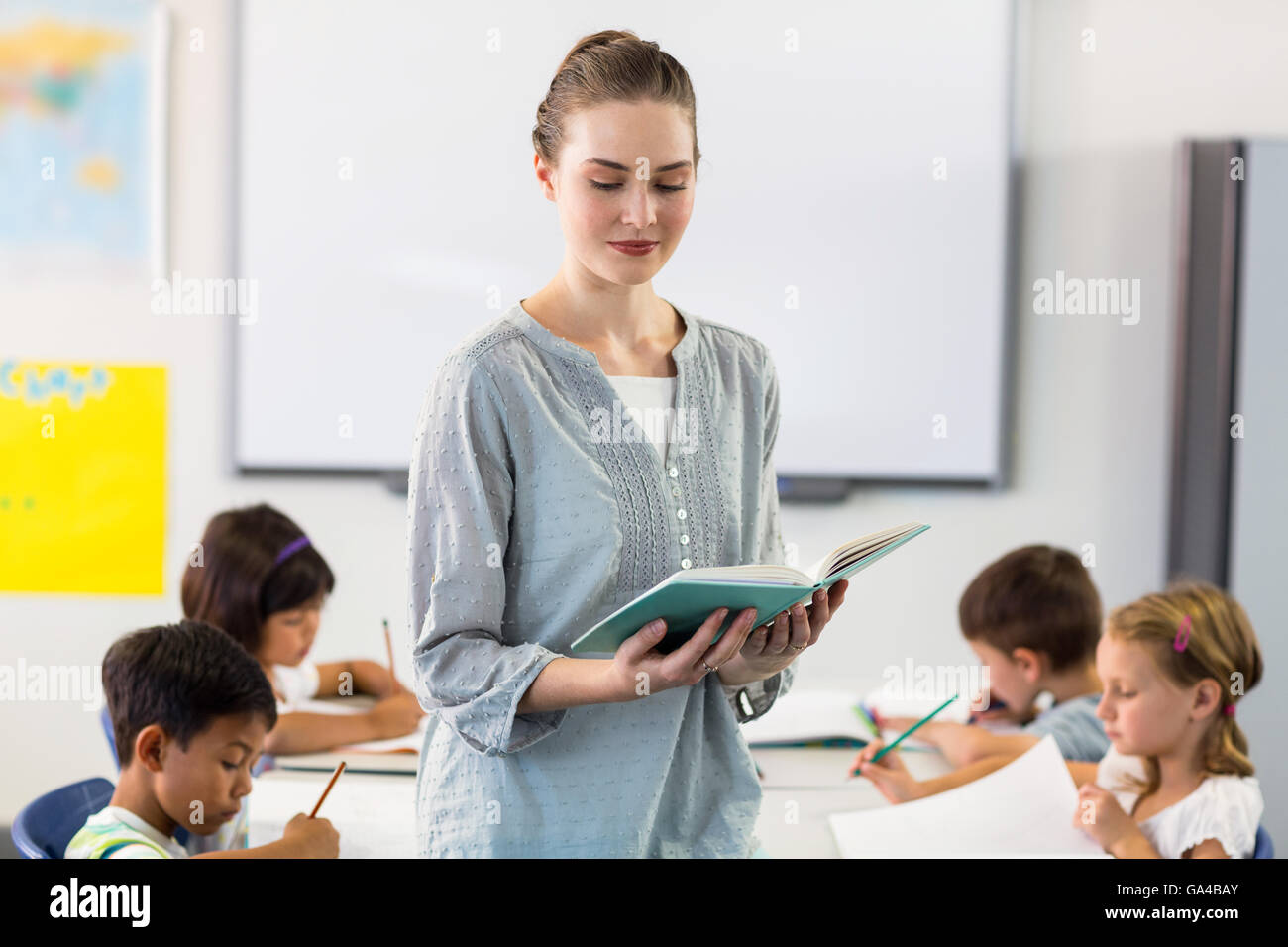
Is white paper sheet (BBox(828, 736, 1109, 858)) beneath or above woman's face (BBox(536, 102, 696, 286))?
beneath

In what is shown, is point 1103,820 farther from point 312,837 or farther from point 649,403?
point 312,837

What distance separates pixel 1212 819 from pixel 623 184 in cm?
110

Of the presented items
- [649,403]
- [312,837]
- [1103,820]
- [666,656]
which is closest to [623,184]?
[649,403]

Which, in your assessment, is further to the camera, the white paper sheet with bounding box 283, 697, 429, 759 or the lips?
the white paper sheet with bounding box 283, 697, 429, 759

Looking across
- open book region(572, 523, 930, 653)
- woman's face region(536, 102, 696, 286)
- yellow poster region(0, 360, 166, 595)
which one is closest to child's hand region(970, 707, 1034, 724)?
open book region(572, 523, 930, 653)

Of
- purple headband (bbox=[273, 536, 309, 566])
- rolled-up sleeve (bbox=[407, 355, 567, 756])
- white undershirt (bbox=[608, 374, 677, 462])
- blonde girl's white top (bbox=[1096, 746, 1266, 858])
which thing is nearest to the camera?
rolled-up sleeve (bbox=[407, 355, 567, 756])

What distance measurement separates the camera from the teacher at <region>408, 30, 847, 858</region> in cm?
96

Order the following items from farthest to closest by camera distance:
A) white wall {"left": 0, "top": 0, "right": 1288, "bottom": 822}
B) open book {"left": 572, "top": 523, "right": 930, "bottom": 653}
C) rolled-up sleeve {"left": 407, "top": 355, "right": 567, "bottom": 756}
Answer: white wall {"left": 0, "top": 0, "right": 1288, "bottom": 822}
rolled-up sleeve {"left": 407, "top": 355, "right": 567, "bottom": 756}
open book {"left": 572, "top": 523, "right": 930, "bottom": 653}

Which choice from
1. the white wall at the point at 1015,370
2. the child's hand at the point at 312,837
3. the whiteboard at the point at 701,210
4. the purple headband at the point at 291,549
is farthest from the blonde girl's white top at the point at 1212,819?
the purple headband at the point at 291,549

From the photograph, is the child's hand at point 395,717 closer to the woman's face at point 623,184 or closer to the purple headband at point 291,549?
the purple headband at point 291,549

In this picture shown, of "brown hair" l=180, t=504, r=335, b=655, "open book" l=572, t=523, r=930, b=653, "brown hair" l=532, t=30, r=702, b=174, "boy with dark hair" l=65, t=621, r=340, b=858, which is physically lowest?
"boy with dark hair" l=65, t=621, r=340, b=858

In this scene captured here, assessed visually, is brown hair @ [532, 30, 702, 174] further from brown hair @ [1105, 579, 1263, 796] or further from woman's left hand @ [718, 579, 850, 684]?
brown hair @ [1105, 579, 1263, 796]

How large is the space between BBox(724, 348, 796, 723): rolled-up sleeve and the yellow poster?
6.90 feet

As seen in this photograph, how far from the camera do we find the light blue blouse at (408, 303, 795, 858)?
3.17ft
